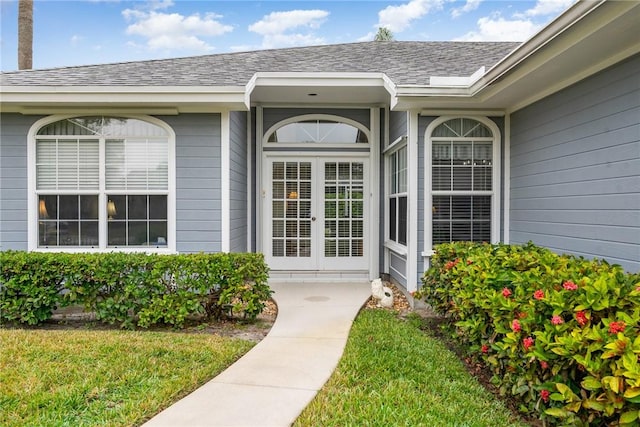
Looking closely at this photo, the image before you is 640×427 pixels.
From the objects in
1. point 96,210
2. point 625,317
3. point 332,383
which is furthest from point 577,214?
point 96,210

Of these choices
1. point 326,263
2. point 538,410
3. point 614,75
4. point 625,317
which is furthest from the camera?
point 326,263

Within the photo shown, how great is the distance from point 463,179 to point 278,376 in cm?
381

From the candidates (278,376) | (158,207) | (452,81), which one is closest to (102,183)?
(158,207)

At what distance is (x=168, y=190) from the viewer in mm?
5363

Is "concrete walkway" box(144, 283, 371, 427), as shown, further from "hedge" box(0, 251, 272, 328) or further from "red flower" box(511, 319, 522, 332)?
"red flower" box(511, 319, 522, 332)

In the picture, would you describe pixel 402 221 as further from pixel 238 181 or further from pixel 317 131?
pixel 238 181

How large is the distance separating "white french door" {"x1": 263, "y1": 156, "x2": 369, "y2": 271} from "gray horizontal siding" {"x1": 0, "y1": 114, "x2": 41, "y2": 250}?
3512mm

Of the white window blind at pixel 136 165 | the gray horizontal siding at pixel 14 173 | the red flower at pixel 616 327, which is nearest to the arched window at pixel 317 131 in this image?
the white window blind at pixel 136 165

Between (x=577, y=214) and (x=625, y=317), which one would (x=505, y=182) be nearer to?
(x=577, y=214)

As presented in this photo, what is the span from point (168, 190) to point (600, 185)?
16.5ft

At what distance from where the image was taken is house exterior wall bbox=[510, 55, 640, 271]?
11.4 feet

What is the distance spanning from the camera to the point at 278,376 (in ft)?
10.4

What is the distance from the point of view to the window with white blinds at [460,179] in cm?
551

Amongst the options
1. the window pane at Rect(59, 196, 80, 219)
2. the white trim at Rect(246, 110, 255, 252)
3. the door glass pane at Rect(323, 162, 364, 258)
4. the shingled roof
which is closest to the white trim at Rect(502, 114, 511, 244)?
the shingled roof
